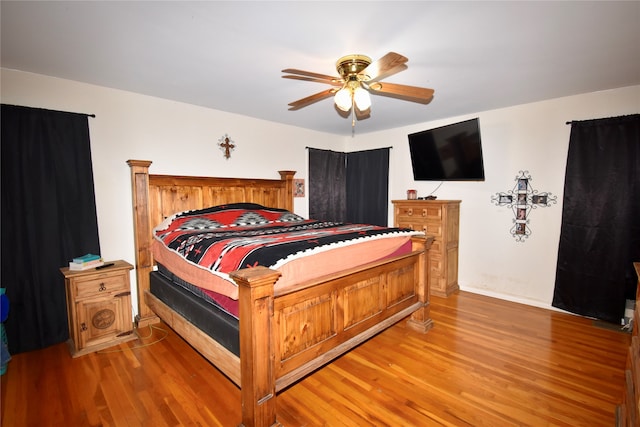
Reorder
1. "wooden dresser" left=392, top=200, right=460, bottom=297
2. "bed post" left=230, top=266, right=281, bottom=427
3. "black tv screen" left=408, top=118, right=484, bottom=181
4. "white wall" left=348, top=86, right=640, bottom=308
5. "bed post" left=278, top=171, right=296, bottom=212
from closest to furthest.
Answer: "bed post" left=230, top=266, right=281, bottom=427 → "white wall" left=348, top=86, right=640, bottom=308 → "black tv screen" left=408, top=118, right=484, bottom=181 → "wooden dresser" left=392, top=200, right=460, bottom=297 → "bed post" left=278, top=171, right=296, bottom=212

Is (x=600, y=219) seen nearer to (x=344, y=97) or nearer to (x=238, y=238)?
(x=344, y=97)

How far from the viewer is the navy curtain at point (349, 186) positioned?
5008mm

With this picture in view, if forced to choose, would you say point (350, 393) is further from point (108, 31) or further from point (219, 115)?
point (219, 115)

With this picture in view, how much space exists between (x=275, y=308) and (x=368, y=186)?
378 cm

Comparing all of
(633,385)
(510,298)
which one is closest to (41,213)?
(633,385)

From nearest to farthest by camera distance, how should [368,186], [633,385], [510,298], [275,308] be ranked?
[633,385]
[275,308]
[510,298]
[368,186]

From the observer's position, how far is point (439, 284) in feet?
13.1

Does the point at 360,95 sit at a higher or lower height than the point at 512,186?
higher

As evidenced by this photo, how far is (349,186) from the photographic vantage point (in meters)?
5.48

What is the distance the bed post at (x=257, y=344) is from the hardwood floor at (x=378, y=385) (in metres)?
0.29

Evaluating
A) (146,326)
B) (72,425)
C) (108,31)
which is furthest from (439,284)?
(108,31)

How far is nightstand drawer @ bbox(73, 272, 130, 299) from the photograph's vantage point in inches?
99.6

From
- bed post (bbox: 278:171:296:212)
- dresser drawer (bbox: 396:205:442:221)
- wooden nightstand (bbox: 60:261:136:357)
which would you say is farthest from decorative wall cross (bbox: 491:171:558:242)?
wooden nightstand (bbox: 60:261:136:357)

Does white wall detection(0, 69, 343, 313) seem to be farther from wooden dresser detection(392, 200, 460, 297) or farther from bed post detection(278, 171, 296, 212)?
wooden dresser detection(392, 200, 460, 297)
